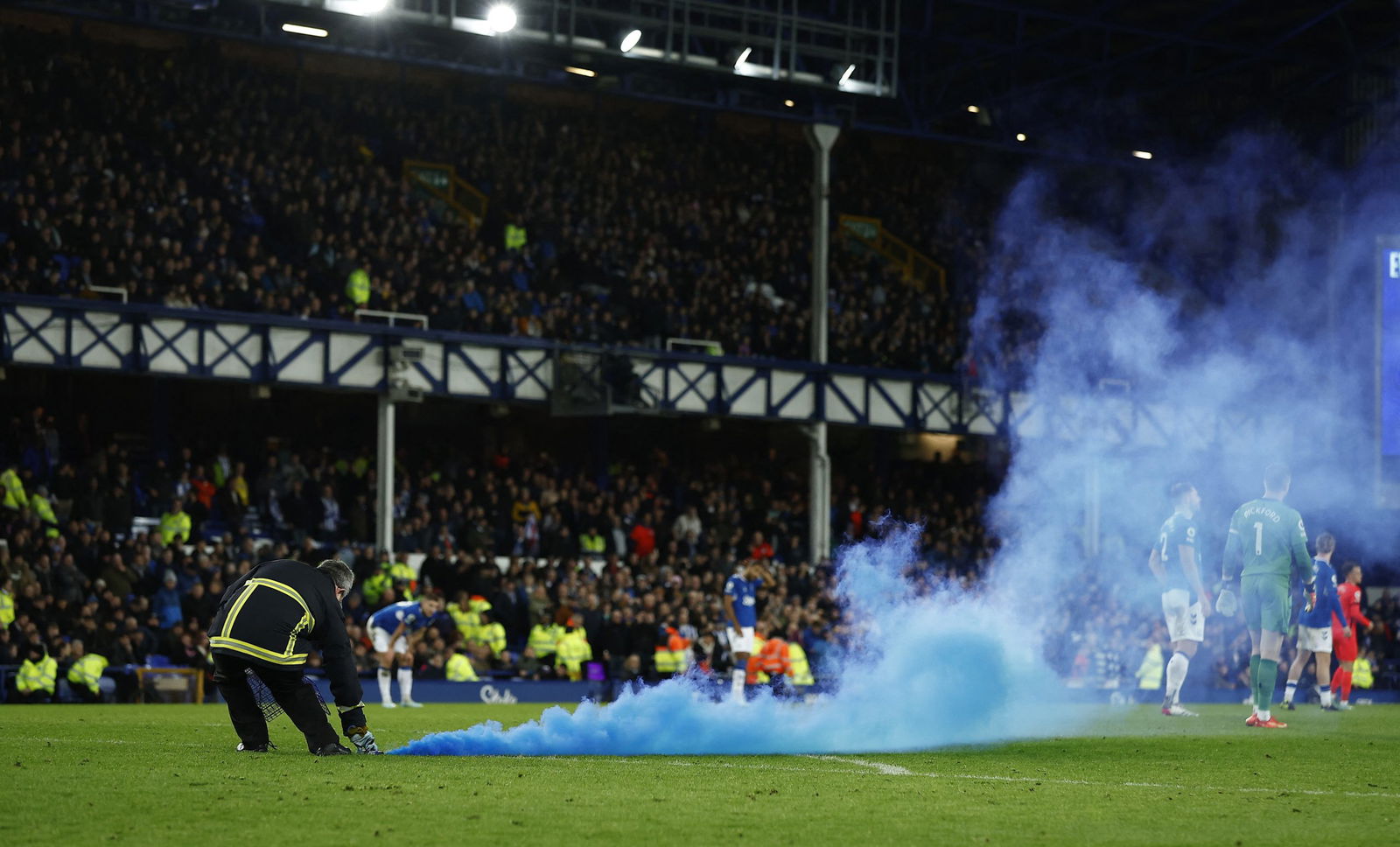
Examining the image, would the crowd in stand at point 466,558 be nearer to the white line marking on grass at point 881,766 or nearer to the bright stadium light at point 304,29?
the bright stadium light at point 304,29

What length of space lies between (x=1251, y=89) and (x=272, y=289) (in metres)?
22.1

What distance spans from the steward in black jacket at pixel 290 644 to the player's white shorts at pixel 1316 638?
43.1ft

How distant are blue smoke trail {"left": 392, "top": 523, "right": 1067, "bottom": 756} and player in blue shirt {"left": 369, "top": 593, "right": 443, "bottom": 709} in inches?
366

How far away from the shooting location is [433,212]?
127 feet

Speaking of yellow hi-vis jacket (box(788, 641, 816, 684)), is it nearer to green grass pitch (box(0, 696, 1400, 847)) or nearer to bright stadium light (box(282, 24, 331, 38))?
green grass pitch (box(0, 696, 1400, 847))

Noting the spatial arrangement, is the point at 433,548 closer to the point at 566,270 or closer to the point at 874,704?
the point at 566,270

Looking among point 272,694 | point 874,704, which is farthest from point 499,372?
point 272,694

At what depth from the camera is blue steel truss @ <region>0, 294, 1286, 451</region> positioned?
1182 inches

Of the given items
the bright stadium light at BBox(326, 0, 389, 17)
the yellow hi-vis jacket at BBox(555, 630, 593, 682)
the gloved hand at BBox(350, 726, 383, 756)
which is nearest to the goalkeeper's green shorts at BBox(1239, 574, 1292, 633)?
the gloved hand at BBox(350, 726, 383, 756)

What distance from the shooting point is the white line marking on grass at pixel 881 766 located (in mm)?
12117

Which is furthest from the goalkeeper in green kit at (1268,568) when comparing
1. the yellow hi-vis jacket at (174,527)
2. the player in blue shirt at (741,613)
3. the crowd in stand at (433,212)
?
the crowd in stand at (433,212)

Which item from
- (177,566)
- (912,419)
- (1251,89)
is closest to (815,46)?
(912,419)

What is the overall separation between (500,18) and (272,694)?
67.0ft

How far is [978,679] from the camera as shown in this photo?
15.0m
